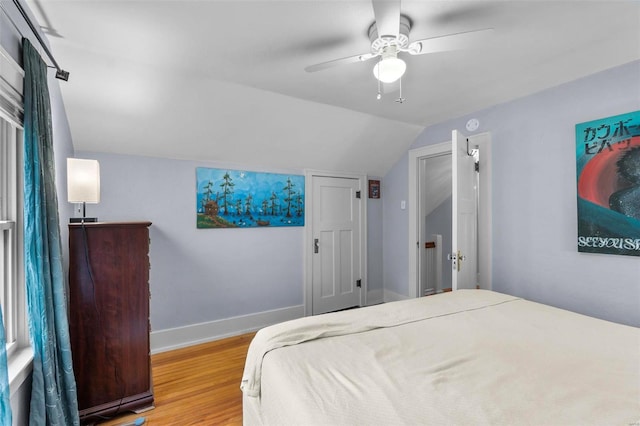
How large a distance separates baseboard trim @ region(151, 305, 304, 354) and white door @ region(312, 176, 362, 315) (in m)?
0.44

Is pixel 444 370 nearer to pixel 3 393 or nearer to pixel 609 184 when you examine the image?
pixel 3 393

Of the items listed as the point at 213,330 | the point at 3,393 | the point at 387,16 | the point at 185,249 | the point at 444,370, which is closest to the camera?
the point at 3,393

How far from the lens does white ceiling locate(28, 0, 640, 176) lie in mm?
1544

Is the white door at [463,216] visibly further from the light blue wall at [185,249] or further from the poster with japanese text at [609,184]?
the light blue wall at [185,249]

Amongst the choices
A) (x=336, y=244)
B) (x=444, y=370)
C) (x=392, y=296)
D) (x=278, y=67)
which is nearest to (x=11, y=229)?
(x=278, y=67)

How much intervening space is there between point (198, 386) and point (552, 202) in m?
3.19

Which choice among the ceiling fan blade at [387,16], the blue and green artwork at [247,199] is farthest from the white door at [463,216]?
the blue and green artwork at [247,199]

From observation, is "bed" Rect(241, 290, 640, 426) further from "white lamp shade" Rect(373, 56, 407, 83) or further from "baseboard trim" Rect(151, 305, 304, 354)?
"baseboard trim" Rect(151, 305, 304, 354)

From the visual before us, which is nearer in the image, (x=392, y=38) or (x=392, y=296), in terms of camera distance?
(x=392, y=38)

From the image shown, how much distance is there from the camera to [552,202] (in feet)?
7.97

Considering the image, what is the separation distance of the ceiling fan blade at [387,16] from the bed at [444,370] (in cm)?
154

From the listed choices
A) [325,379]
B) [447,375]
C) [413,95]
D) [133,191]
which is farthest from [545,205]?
[133,191]

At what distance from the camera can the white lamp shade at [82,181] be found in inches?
68.3

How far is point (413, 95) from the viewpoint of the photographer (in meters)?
2.63
